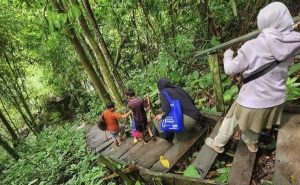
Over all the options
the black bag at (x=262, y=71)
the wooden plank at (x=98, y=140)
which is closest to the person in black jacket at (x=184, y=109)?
the black bag at (x=262, y=71)

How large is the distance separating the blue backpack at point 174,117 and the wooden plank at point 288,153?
198cm

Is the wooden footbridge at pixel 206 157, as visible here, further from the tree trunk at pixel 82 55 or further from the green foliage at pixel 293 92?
the tree trunk at pixel 82 55

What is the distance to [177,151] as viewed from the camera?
5.59 meters

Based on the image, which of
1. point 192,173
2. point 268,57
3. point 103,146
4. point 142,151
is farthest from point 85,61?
point 268,57

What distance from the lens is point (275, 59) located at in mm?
3340

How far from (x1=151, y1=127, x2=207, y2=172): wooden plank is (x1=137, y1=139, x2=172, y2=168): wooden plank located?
0.24 meters

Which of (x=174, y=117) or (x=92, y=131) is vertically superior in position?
(x=174, y=117)

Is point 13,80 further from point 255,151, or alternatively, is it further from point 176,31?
point 255,151

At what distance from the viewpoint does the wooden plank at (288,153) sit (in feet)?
10.8

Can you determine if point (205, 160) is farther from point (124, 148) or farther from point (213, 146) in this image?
point (124, 148)

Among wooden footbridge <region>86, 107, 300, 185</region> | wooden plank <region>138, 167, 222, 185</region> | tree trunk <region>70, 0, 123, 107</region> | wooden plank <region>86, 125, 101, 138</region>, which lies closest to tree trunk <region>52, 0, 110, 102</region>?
tree trunk <region>70, 0, 123, 107</region>

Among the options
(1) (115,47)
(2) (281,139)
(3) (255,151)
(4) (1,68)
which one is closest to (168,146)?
(3) (255,151)

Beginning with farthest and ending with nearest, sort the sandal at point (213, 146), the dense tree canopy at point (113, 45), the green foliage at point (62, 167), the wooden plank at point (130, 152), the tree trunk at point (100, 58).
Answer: the tree trunk at point (100, 58)
the dense tree canopy at point (113, 45)
the green foliage at point (62, 167)
the wooden plank at point (130, 152)
the sandal at point (213, 146)

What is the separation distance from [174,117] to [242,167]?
196cm
